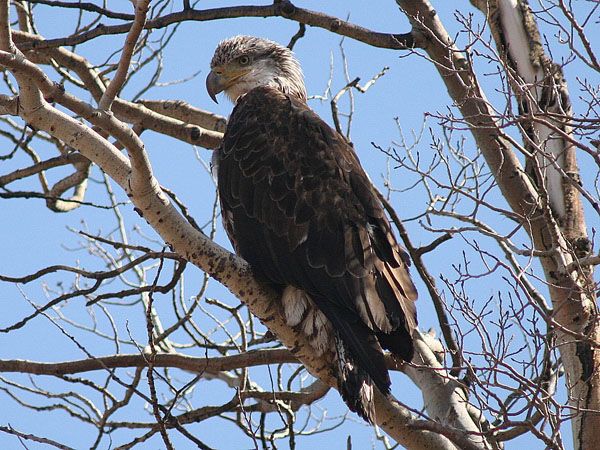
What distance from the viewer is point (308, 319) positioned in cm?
467

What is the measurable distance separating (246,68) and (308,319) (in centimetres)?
242

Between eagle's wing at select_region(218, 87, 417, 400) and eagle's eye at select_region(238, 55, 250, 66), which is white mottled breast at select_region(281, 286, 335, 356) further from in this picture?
eagle's eye at select_region(238, 55, 250, 66)

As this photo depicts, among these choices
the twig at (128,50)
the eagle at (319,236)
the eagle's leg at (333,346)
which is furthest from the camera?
the eagle at (319,236)

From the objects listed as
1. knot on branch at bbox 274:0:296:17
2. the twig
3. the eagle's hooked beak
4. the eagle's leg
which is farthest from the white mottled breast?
the eagle's hooked beak

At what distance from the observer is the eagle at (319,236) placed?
4465 mm

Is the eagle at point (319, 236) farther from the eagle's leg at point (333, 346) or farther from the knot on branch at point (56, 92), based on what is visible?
the knot on branch at point (56, 92)

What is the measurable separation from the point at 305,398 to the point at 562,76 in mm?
2483

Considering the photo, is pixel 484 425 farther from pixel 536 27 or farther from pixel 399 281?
pixel 536 27

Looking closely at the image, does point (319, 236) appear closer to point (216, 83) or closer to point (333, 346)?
point (333, 346)

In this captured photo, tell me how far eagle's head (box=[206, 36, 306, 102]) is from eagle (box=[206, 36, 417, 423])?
0.65 m

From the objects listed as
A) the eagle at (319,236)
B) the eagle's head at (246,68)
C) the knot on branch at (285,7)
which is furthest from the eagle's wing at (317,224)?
the eagle's head at (246,68)

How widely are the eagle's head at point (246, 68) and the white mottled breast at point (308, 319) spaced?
2.06 meters

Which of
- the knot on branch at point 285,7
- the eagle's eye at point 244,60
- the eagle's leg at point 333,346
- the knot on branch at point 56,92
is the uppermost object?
the eagle's eye at point 244,60

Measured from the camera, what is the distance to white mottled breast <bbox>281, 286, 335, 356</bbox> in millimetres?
4594
